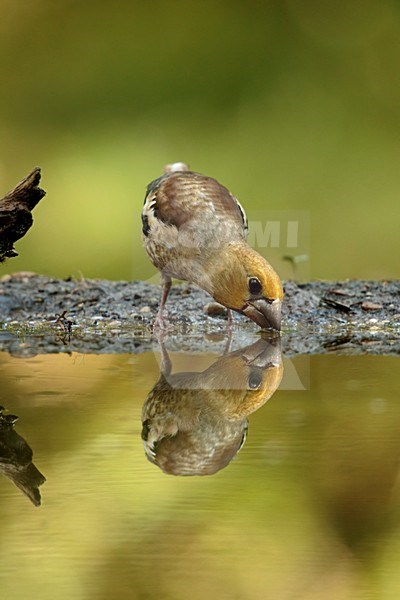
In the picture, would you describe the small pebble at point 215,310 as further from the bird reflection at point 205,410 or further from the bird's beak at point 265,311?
the bird reflection at point 205,410

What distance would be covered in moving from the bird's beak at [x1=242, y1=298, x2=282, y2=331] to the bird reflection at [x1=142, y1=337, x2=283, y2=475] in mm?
293

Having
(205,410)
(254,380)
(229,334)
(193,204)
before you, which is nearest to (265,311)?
(229,334)

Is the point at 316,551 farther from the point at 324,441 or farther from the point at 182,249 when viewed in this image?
the point at 182,249

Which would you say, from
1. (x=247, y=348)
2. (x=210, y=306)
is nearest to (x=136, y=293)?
(x=210, y=306)

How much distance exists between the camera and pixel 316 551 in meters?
0.90

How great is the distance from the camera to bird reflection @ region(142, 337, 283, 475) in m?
1.28

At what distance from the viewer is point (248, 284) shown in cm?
256

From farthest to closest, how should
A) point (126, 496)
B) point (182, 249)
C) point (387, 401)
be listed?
point (182, 249) < point (387, 401) < point (126, 496)

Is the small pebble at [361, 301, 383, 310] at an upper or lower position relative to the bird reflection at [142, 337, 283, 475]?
lower

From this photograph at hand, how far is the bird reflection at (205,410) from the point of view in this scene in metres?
1.28

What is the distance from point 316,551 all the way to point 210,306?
229 cm

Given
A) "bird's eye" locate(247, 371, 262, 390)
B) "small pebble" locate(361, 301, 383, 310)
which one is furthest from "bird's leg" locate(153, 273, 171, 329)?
"bird's eye" locate(247, 371, 262, 390)

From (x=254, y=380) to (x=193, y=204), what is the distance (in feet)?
3.32

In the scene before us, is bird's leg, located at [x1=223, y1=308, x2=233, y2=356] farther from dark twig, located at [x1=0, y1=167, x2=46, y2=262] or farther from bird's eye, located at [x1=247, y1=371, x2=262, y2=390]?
dark twig, located at [x1=0, y1=167, x2=46, y2=262]
